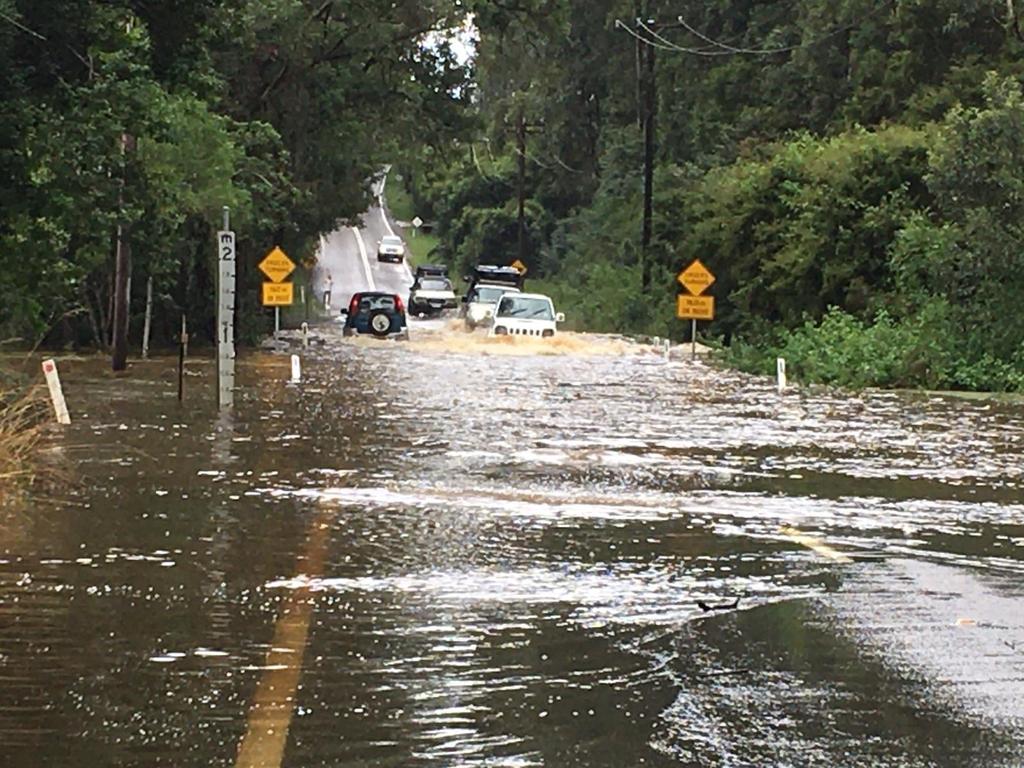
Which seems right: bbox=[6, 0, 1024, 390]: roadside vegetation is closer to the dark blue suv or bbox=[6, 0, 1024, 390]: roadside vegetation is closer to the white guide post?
the white guide post

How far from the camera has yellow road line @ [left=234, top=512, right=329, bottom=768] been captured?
621 centimetres

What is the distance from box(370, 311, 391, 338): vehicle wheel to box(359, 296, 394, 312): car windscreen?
301 mm

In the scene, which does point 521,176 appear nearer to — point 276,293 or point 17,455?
point 276,293

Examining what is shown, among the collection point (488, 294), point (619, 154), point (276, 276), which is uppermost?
point (619, 154)

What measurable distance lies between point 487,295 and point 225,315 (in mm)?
29562

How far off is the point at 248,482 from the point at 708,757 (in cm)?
865

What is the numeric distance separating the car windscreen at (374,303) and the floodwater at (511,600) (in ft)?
84.8

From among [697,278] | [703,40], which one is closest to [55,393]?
[697,278]

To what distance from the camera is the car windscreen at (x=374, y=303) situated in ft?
149

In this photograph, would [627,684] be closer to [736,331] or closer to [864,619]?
[864,619]

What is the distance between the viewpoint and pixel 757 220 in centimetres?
4075

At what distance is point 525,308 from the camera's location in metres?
43.7

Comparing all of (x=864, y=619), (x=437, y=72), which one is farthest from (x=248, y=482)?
(x=437, y=72)

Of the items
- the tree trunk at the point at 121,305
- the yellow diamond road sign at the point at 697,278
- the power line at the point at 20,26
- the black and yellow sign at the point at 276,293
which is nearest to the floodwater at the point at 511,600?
the power line at the point at 20,26
